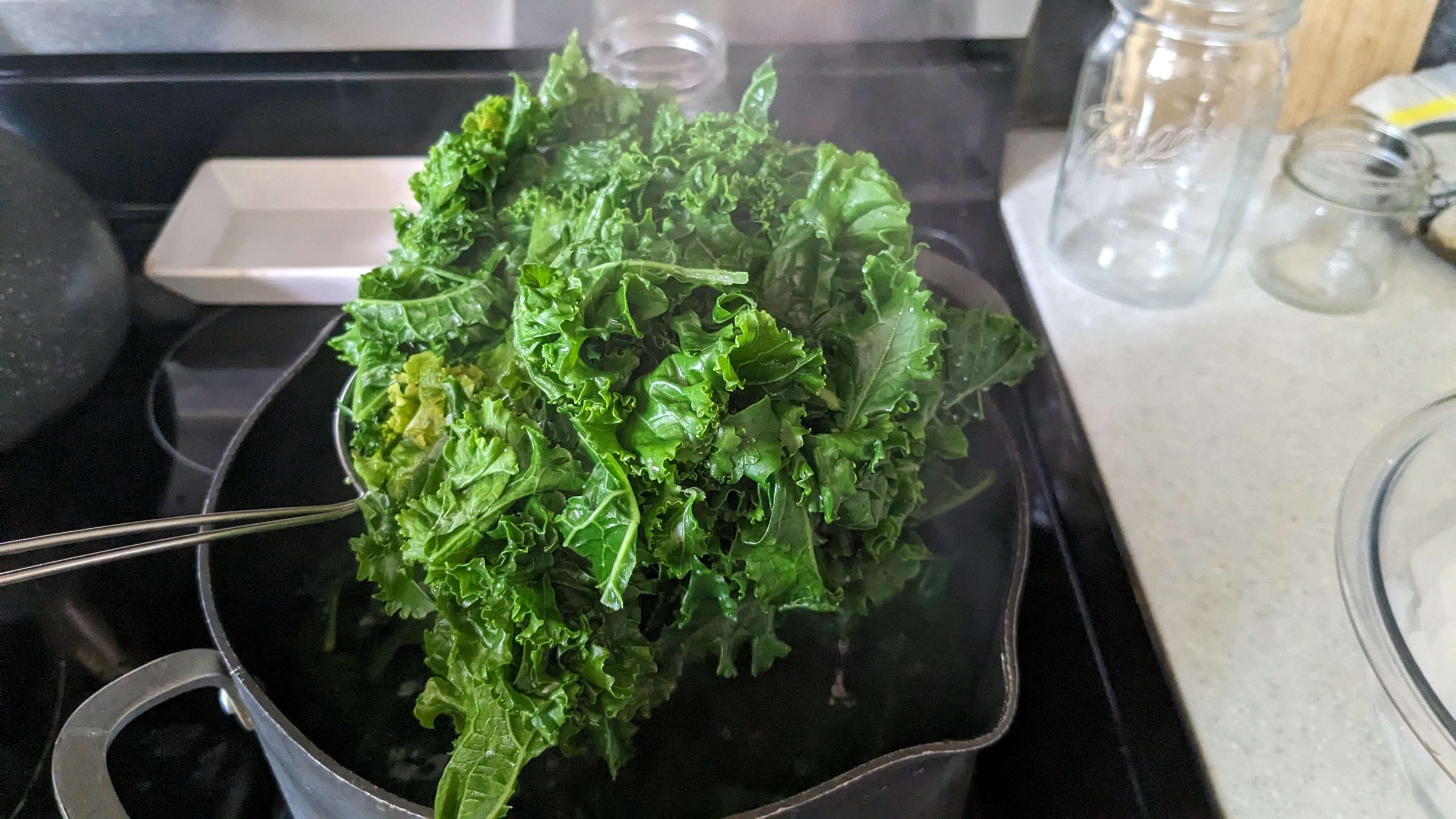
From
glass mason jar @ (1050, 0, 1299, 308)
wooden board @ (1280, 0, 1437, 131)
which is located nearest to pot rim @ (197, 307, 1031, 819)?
glass mason jar @ (1050, 0, 1299, 308)

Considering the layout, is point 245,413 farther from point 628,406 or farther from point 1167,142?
point 1167,142

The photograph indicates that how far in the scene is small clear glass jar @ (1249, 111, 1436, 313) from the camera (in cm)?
79

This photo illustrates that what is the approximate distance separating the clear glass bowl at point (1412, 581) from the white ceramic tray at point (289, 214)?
0.83 m

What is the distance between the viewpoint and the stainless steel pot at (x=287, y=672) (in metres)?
0.47

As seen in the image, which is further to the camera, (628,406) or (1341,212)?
(1341,212)

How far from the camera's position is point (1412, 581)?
1.70 feet

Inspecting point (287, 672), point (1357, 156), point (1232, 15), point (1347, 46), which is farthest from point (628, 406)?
point (1347, 46)

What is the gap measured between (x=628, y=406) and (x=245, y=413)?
20.2 inches

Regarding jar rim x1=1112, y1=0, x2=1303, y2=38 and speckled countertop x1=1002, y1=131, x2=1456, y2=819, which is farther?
jar rim x1=1112, y1=0, x2=1303, y2=38

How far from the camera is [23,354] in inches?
27.9

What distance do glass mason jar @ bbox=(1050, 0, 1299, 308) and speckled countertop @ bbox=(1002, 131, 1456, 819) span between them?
1.4 inches

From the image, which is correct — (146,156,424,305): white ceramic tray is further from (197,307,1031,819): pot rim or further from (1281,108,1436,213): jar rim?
(1281,108,1436,213): jar rim

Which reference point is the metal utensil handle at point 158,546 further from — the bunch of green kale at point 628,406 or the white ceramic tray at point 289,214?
the white ceramic tray at point 289,214

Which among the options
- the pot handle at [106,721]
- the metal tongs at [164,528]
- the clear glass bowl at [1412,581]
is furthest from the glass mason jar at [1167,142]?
the pot handle at [106,721]
